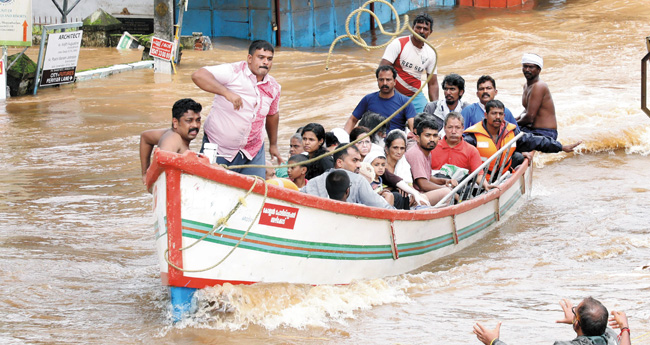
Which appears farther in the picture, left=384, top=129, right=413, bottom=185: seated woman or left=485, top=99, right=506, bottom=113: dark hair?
left=485, top=99, right=506, bottom=113: dark hair

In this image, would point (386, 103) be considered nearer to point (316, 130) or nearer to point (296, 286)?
point (316, 130)

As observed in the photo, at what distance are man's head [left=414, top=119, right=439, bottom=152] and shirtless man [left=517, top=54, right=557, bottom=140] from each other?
243 cm

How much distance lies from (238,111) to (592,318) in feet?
9.97

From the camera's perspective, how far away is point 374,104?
332 inches

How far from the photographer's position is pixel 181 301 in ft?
17.7

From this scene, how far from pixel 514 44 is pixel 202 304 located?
1825 cm

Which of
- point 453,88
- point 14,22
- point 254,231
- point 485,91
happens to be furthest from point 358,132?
point 14,22

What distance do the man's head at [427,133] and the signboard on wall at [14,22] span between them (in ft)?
32.6

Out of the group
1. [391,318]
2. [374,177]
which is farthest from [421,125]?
[391,318]

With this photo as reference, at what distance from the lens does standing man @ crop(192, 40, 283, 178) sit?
19.6 feet

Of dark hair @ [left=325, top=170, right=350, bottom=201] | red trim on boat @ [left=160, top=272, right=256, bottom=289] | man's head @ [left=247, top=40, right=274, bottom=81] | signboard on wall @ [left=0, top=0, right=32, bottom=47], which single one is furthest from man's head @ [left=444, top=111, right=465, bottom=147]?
signboard on wall @ [left=0, top=0, right=32, bottom=47]

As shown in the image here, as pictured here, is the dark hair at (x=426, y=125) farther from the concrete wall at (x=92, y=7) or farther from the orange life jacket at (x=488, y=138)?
the concrete wall at (x=92, y=7)

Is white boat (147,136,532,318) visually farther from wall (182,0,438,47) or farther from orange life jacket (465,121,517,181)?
wall (182,0,438,47)

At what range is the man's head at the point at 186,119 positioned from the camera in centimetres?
570
